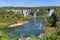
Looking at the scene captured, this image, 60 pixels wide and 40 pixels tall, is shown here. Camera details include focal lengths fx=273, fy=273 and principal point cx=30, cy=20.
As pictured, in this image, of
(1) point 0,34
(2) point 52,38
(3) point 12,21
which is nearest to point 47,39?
(2) point 52,38

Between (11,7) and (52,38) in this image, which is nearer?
(52,38)

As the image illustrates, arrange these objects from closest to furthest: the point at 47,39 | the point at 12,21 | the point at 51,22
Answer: the point at 47,39 < the point at 51,22 < the point at 12,21

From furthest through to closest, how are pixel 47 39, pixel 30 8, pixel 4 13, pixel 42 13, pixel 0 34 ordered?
pixel 30 8 < pixel 42 13 < pixel 4 13 < pixel 47 39 < pixel 0 34

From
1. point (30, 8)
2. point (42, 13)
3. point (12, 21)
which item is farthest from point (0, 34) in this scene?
point (30, 8)

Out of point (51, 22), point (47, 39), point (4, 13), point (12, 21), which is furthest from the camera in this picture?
point (4, 13)

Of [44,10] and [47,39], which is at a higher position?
[47,39]

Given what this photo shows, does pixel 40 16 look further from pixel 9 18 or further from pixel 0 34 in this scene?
pixel 0 34

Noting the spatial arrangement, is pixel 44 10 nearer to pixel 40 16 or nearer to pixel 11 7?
pixel 40 16

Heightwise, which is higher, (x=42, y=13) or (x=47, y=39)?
(x=47, y=39)

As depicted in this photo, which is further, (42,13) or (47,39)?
(42,13)

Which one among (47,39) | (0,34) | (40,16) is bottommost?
(40,16)
